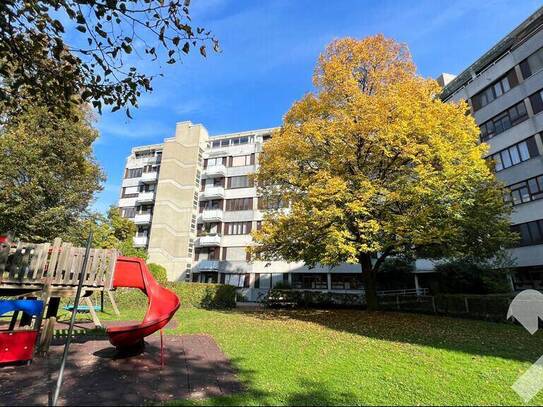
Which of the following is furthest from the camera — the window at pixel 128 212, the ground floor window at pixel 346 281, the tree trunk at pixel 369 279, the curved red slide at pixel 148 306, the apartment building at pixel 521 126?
the window at pixel 128 212

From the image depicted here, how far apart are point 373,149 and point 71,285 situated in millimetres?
14384

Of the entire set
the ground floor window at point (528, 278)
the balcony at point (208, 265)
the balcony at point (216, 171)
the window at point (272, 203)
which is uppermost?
the balcony at point (216, 171)

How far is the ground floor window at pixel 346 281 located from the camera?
39.5 m

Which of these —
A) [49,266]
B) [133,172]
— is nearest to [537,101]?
[49,266]

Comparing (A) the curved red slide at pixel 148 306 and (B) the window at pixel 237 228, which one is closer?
(A) the curved red slide at pixel 148 306

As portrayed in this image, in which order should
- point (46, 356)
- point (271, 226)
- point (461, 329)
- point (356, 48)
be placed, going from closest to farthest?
point (46, 356) < point (461, 329) < point (271, 226) < point (356, 48)

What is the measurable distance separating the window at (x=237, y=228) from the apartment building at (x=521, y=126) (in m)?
28.6

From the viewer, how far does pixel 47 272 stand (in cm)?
924

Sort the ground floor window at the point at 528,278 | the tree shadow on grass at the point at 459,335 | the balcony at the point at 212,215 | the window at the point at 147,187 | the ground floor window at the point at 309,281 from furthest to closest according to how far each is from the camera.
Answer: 1. the window at the point at 147,187
2. the balcony at the point at 212,215
3. the ground floor window at the point at 309,281
4. the ground floor window at the point at 528,278
5. the tree shadow on grass at the point at 459,335

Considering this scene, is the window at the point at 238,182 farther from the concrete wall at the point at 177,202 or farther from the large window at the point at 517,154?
the large window at the point at 517,154

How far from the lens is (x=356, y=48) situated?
19188 millimetres

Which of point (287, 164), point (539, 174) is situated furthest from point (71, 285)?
point (539, 174)

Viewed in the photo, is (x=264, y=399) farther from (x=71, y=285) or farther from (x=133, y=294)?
(x=133, y=294)

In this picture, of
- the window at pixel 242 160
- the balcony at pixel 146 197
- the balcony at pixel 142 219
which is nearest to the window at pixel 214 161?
the window at pixel 242 160
